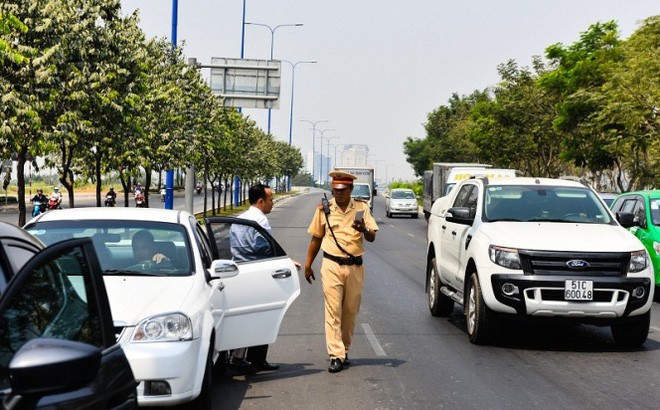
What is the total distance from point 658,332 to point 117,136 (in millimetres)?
16841

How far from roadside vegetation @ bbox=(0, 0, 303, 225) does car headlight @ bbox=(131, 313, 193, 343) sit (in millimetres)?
5990

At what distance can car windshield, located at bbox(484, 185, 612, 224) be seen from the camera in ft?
39.6

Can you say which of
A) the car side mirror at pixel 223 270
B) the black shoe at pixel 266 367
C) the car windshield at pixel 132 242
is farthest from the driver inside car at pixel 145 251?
the black shoe at pixel 266 367

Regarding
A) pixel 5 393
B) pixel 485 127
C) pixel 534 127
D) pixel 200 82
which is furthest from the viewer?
pixel 485 127

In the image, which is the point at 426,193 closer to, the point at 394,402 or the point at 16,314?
the point at 394,402

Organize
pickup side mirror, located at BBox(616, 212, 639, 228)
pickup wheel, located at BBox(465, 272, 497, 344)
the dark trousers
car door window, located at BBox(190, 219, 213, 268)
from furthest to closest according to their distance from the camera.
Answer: pickup side mirror, located at BBox(616, 212, 639, 228), pickup wheel, located at BBox(465, 272, 497, 344), the dark trousers, car door window, located at BBox(190, 219, 213, 268)

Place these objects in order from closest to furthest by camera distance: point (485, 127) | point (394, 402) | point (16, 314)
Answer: point (16, 314)
point (394, 402)
point (485, 127)

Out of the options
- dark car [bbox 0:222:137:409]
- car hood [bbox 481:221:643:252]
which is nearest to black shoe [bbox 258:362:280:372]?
car hood [bbox 481:221:643:252]

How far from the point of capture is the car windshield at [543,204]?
12.1 metres

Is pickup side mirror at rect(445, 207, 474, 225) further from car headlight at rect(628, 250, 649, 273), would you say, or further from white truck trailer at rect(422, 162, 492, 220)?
white truck trailer at rect(422, 162, 492, 220)

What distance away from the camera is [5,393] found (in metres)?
2.99

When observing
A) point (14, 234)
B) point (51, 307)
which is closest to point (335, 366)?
point (14, 234)

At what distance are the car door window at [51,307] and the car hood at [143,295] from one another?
248 cm

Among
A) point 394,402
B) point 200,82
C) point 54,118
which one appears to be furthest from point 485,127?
point 394,402
